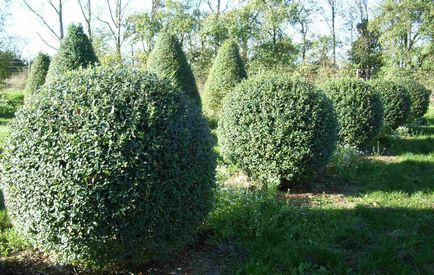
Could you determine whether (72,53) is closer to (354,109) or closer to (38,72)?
(354,109)

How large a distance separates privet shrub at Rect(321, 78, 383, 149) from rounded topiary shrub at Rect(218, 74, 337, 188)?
3016 millimetres

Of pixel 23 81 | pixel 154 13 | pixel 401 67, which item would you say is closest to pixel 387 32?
pixel 401 67

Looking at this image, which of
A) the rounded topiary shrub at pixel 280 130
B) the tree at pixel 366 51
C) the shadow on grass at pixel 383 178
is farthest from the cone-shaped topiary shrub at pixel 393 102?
the tree at pixel 366 51

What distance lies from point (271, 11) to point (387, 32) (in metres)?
9.83

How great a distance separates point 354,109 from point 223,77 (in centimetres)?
632

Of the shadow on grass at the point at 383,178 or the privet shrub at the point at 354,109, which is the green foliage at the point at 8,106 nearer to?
the privet shrub at the point at 354,109

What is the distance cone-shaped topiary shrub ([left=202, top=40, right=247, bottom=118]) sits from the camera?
14.4m

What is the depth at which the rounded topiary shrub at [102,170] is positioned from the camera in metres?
3.02

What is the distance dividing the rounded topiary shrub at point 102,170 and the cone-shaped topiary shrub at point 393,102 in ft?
35.4

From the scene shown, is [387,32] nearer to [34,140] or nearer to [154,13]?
[154,13]

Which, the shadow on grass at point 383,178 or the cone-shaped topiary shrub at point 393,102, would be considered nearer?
the shadow on grass at point 383,178

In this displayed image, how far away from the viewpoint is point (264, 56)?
2862 cm

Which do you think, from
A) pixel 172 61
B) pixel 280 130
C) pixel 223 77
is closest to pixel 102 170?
pixel 280 130

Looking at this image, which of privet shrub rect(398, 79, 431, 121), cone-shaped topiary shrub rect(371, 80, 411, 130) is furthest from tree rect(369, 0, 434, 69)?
cone-shaped topiary shrub rect(371, 80, 411, 130)
